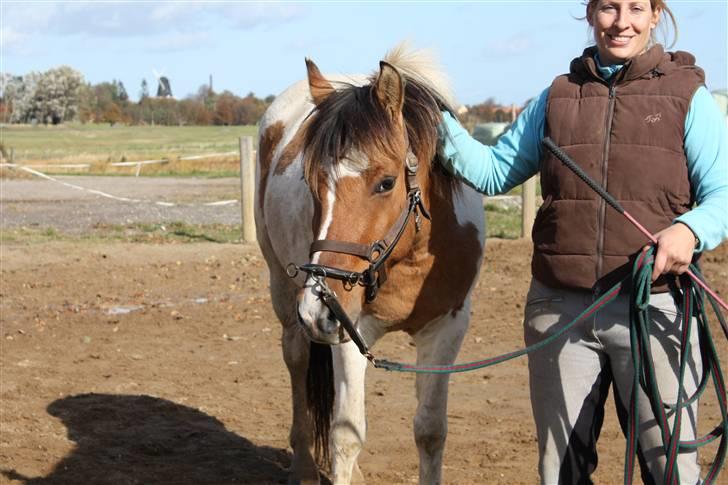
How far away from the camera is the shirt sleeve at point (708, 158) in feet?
7.84

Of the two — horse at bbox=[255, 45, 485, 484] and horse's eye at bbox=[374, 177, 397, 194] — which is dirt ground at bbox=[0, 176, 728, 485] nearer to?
horse at bbox=[255, 45, 485, 484]

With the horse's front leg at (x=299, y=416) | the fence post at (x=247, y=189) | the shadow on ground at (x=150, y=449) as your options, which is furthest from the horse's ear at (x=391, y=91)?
the fence post at (x=247, y=189)

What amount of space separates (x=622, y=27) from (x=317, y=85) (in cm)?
121

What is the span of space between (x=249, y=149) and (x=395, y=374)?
485cm

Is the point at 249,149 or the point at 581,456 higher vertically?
the point at 249,149

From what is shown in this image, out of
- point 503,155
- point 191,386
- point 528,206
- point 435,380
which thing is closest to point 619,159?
point 503,155

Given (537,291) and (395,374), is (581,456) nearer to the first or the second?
(537,291)

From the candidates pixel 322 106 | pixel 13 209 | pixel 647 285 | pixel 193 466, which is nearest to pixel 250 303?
pixel 193 466

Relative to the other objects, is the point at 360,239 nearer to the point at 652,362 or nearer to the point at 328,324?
the point at 328,324

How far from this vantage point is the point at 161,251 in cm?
941

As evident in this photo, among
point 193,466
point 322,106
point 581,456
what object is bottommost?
point 193,466

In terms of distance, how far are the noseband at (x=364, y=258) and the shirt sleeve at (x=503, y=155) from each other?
0.15m

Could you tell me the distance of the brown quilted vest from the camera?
246 centimetres

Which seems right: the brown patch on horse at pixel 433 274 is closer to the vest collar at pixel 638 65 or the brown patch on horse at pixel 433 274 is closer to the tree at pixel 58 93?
the vest collar at pixel 638 65
